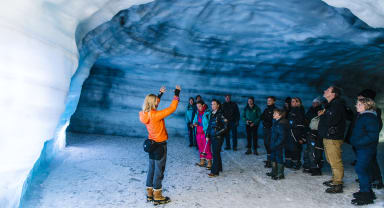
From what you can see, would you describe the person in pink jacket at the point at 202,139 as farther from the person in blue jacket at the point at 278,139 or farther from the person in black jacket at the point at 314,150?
the person in black jacket at the point at 314,150

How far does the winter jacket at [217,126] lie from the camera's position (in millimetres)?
5023

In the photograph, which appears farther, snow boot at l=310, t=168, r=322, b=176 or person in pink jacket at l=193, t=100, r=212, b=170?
person in pink jacket at l=193, t=100, r=212, b=170

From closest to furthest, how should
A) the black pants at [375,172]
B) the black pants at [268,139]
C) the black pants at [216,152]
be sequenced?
the black pants at [375,172]
the black pants at [216,152]
the black pants at [268,139]

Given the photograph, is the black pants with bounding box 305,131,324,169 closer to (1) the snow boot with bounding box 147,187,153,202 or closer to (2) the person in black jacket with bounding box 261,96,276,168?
(2) the person in black jacket with bounding box 261,96,276,168

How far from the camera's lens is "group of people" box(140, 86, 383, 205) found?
379 centimetres

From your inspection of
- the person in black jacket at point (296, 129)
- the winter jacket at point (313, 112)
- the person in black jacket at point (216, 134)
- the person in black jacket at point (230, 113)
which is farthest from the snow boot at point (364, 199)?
the person in black jacket at point (230, 113)

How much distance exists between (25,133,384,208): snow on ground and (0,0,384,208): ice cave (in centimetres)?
2

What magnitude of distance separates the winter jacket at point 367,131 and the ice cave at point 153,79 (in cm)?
87

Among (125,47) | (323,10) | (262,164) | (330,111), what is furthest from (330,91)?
(125,47)

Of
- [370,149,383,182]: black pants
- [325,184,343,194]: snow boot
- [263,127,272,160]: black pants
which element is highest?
[263,127,272,160]: black pants

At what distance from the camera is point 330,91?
434cm

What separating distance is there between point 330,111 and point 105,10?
13.1 ft

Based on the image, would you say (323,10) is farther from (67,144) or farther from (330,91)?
(67,144)

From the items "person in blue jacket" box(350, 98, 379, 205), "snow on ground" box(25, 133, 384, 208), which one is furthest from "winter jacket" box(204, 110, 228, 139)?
"person in blue jacket" box(350, 98, 379, 205)
